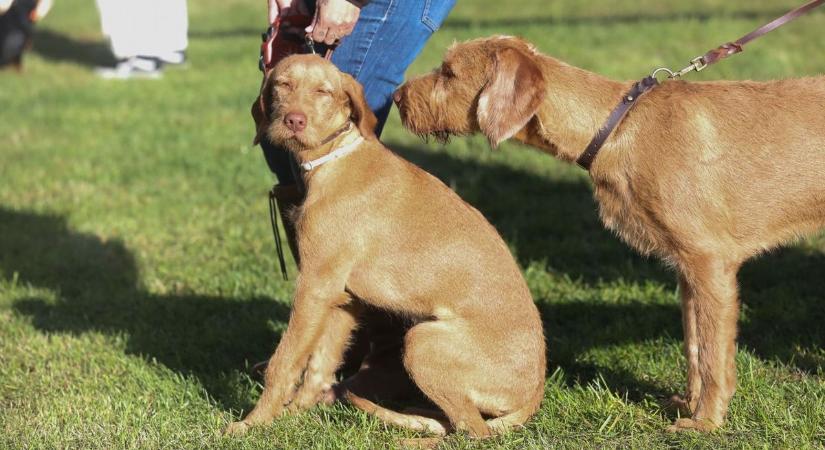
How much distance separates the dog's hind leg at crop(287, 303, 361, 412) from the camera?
4613 millimetres

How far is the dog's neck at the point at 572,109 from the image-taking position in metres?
4.30

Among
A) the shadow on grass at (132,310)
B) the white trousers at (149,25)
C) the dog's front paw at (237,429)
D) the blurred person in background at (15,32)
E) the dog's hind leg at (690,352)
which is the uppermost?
the dog's hind leg at (690,352)

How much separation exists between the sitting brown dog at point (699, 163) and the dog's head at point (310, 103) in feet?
1.81

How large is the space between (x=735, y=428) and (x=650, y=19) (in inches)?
456

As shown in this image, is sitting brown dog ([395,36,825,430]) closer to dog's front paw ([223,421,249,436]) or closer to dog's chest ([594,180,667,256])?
dog's chest ([594,180,667,256])

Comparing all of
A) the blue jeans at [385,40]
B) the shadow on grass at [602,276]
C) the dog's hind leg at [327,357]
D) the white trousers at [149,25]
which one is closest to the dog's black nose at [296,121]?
the blue jeans at [385,40]

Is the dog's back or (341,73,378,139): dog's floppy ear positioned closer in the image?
the dog's back

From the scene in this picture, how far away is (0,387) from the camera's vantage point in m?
5.03

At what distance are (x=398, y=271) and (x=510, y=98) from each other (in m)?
0.86

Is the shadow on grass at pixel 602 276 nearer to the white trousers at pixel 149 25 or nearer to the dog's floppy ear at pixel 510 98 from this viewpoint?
the dog's floppy ear at pixel 510 98

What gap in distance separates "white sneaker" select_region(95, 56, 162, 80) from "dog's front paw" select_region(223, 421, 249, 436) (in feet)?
33.6

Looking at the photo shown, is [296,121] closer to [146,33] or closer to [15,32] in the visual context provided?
[146,33]

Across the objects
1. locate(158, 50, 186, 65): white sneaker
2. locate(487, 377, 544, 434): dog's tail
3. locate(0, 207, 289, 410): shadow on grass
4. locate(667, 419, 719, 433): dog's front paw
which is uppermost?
locate(667, 419, 719, 433): dog's front paw

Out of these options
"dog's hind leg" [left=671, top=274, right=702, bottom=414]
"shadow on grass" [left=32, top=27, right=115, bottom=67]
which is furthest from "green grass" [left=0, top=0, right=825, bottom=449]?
"shadow on grass" [left=32, top=27, right=115, bottom=67]
